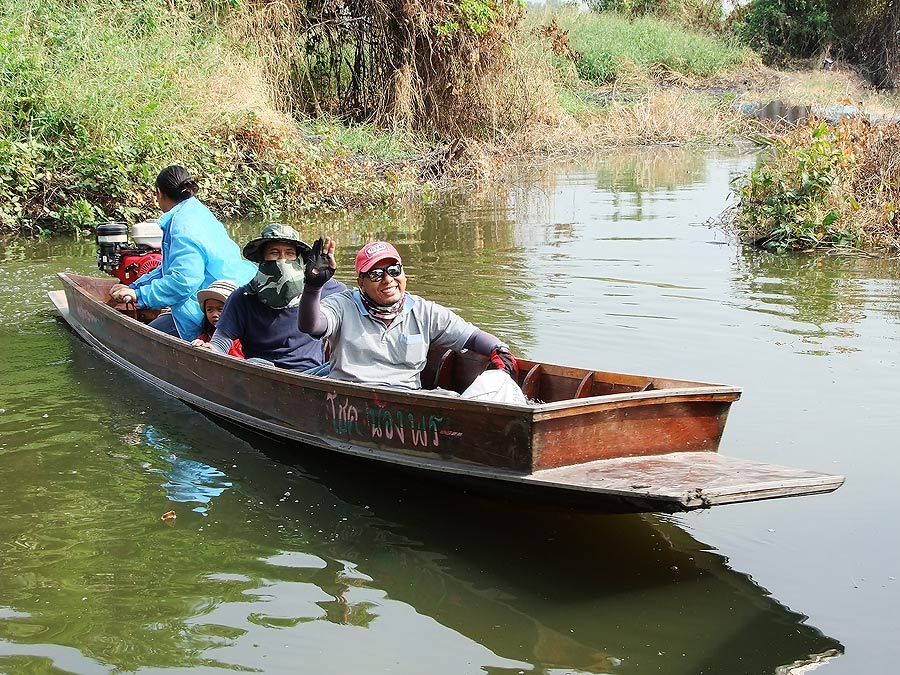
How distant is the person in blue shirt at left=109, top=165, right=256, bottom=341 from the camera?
7.30m

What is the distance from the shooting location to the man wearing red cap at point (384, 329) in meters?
5.55

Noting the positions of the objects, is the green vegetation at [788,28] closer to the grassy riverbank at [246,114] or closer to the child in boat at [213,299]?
the grassy riverbank at [246,114]

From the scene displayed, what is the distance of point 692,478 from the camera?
4.51 metres

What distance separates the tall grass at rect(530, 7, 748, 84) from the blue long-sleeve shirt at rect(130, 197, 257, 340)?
27957 mm

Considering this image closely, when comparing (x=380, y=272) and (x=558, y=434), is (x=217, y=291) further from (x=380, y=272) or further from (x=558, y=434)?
(x=558, y=434)

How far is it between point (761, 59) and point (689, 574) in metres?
39.2

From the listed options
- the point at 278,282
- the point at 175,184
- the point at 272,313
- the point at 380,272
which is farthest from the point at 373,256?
the point at 175,184

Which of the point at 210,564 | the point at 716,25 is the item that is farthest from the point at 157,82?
the point at 716,25

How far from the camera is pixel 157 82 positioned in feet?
49.3

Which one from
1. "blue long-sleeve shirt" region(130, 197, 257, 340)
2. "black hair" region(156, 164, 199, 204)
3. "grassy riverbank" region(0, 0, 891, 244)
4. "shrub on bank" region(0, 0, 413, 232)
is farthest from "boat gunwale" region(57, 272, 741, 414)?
"shrub on bank" region(0, 0, 413, 232)

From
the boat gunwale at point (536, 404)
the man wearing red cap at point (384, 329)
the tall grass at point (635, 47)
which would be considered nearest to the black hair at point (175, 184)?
the boat gunwale at point (536, 404)

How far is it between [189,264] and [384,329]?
7.18 ft

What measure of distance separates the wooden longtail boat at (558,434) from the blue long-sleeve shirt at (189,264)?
1.27 metres

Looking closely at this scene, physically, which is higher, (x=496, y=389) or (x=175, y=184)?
(x=175, y=184)
